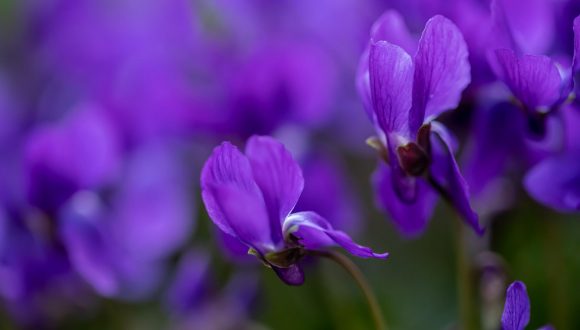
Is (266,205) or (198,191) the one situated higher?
(266,205)

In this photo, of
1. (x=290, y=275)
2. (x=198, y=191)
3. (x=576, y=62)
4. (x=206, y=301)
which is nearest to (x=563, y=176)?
(x=576, y=62)

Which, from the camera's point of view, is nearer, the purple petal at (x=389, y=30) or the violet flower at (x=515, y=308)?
the violet flower at (x=515, y=308)

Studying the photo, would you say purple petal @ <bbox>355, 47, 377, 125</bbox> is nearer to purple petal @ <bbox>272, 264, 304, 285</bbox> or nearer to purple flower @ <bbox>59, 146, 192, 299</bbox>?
purple petal @ <bbox>272, 264, 304, 285</bbox>

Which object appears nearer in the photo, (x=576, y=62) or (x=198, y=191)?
(x=576, y=62)

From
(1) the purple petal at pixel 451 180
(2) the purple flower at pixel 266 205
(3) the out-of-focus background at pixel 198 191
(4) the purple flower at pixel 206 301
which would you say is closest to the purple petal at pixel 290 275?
(2) the purple flower at pixel 266 205

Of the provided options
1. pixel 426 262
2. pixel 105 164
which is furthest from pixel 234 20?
pixel 105 164

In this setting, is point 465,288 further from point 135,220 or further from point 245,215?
point 135,220

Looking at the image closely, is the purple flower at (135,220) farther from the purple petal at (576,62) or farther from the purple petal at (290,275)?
the purple petal at (576,62)

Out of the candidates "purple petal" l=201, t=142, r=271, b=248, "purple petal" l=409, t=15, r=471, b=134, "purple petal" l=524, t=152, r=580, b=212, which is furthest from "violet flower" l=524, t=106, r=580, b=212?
"purple petal" l=201, t=142, r=271, b=248
